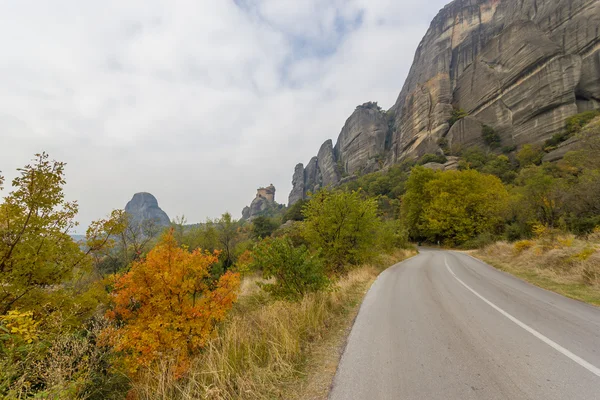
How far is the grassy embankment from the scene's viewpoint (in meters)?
3.08

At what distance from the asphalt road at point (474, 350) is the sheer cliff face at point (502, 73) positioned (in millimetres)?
24753

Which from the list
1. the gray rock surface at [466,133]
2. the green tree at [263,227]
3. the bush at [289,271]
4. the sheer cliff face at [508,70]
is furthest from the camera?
the gray rock surface at [466,133]

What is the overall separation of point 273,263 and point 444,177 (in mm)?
34559

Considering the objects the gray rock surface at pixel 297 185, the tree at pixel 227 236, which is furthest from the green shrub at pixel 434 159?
the gray rock surface at pixel 297 185

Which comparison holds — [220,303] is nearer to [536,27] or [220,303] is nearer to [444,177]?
[444,177]

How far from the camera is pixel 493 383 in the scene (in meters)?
3.06

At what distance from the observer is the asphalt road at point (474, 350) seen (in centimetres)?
297

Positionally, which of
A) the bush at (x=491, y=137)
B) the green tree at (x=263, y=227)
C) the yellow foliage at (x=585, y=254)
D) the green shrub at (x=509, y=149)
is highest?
the bush at (x=491, y=137)

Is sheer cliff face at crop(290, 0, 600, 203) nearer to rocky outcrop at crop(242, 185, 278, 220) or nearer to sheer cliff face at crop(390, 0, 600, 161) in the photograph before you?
sheer cliff face at crop(390, 0, 600, 161)

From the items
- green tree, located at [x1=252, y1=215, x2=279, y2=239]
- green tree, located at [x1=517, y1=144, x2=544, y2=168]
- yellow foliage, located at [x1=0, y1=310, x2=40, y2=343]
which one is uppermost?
green tree, located at [x1=517, y1=144, x2=544, y2=168]

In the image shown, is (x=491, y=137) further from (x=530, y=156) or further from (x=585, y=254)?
(x=585, y=254)

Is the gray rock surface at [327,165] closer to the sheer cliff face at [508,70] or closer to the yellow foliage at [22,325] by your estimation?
the sheer cliff face at [508,70]

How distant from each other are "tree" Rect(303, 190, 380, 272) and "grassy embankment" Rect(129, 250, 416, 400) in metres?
8.24

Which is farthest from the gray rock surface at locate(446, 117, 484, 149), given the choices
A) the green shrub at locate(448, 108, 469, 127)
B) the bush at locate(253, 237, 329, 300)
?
the bush at locate(253, 237, 329, 300)
